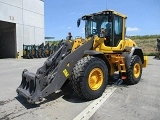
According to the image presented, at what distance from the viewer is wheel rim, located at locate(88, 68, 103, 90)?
6270mm

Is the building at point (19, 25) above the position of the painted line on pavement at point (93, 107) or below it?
above

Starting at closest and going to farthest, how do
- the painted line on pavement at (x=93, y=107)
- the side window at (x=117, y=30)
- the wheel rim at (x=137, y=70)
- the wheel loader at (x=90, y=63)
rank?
the painted line on pavement at (x=93, y=107) → the wheel loader at (x=90, y=63) → the side window at (x=117, y=30) → the wheel rim at (x=137, y=70)

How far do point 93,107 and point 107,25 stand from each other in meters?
3.44

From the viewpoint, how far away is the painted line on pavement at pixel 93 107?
496cm

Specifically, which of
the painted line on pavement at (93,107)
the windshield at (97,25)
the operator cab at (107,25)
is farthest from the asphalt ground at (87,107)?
the windshield at (97,25)

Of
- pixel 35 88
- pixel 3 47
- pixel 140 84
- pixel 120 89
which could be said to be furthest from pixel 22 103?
pixel 3 47

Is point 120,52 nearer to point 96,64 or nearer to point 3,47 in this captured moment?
point 96,64

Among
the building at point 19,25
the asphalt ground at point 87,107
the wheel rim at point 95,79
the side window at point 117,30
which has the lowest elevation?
the asphalt ground at point 87,107

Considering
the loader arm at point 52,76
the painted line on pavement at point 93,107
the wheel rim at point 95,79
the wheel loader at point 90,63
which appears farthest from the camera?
the wheel rim at point 95,79

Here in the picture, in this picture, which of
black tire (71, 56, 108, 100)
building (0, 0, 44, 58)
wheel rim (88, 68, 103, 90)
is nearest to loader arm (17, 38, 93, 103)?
black tire (71, 56, 108, 100)

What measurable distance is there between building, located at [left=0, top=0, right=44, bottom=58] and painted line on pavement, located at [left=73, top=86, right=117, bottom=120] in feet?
80.7

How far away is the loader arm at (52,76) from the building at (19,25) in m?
23.9

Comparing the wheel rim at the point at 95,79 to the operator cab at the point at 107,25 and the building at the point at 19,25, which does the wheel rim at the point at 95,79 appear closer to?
the operator cab at the point at 107,25

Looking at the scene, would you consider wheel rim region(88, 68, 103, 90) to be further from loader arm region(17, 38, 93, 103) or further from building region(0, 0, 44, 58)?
building region(0, 0, 44, 58)
